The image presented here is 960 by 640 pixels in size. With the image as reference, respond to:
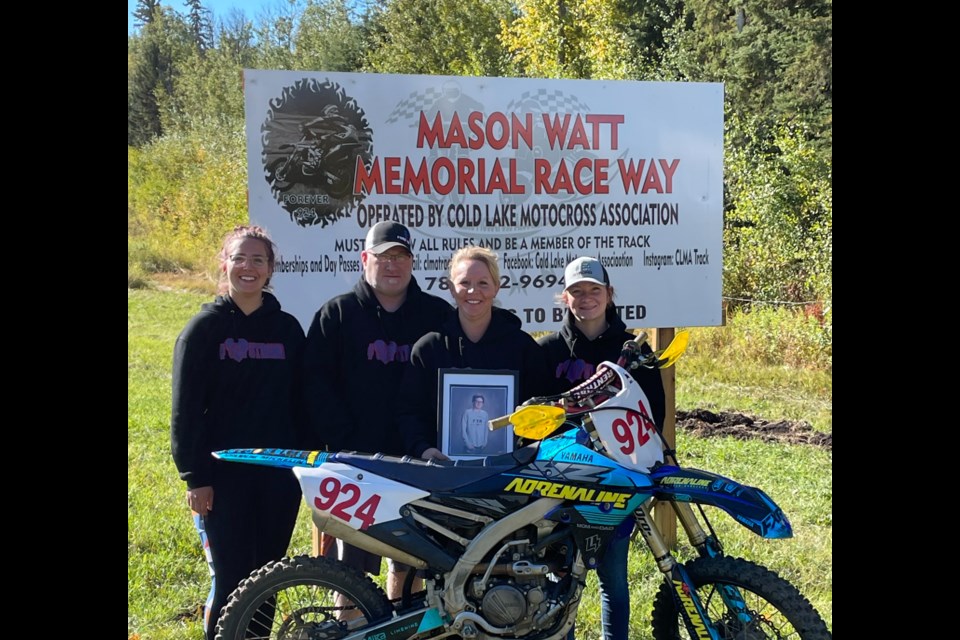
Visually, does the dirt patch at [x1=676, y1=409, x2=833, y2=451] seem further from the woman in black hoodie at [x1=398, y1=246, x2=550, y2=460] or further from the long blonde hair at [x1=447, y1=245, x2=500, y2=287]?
the long blonde hair at [x1=447, y1=245, x2=500, y2=287]

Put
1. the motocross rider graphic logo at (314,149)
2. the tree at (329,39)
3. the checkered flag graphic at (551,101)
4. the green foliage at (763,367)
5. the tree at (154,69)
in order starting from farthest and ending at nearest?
the tree at (154,69), the tree at (329,39), the green foliage at (763,367), the checkered flag graphic at (551,101), the motocross rider graphic logo at (314,149)

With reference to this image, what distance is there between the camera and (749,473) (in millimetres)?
7484

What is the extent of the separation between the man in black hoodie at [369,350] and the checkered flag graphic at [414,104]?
3.89 ft

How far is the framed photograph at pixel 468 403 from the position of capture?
394 cm

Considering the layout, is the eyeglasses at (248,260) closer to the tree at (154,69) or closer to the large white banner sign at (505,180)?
the large white banner sign at (505,180)

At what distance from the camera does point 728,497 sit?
11.0ft

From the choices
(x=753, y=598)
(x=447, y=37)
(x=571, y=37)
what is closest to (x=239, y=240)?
(x=753, y=598)

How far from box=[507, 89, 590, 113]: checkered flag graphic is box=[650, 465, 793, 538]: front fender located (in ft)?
8.58

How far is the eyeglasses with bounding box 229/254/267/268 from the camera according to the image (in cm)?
391

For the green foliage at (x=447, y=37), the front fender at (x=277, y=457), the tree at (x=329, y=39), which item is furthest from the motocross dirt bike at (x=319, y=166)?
the tree at (x=329, y=39)

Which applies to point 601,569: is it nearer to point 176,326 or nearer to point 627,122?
point 627,122

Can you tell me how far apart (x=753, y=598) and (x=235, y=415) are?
2.17m

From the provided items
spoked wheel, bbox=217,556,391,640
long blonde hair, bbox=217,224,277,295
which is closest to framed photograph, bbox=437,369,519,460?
spoked wheel, bbox=217,556,391,640

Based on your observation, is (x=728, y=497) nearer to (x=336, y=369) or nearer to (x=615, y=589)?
(x=615, y=589)
